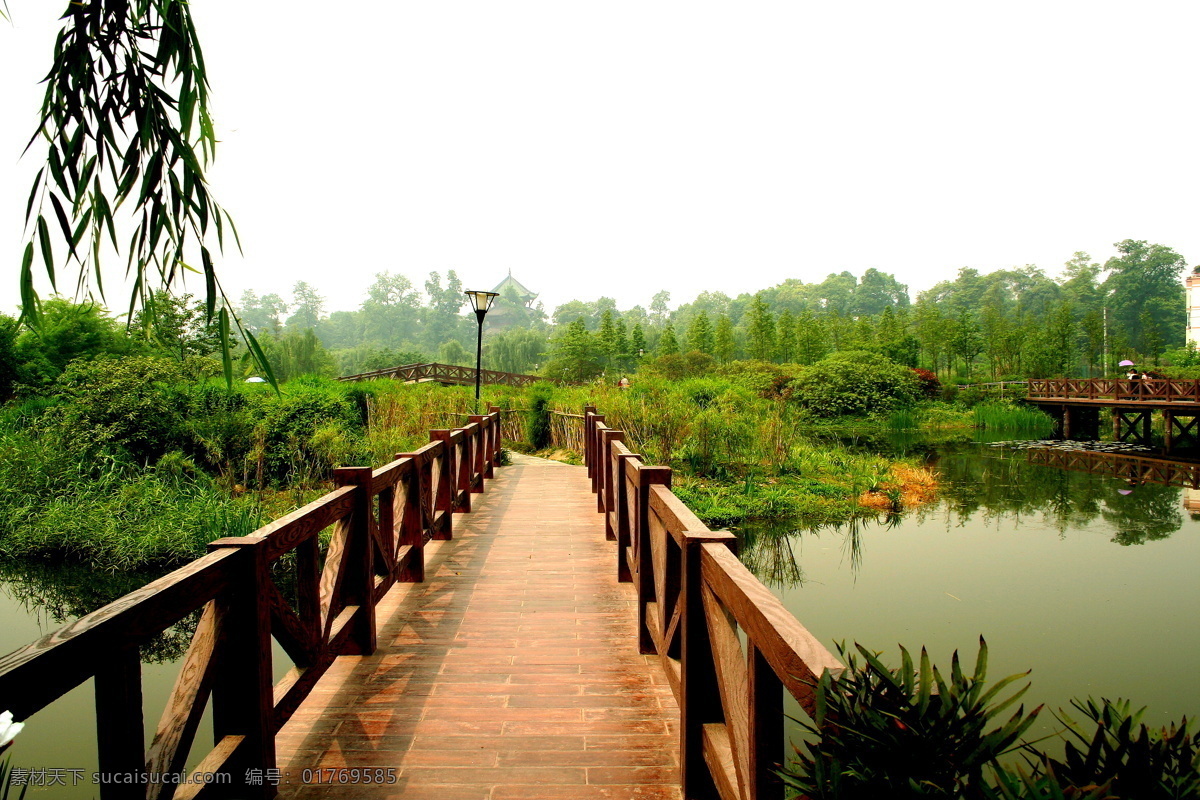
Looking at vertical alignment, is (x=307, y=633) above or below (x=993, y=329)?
below

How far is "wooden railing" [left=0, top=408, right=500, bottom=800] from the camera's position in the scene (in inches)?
54.2

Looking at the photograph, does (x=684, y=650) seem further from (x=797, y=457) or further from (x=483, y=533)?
(x=797, y=457)

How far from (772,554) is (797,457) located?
17.0 feet

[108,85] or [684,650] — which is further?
[684,650]

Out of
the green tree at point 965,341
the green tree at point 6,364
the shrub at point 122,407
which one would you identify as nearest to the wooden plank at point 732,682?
the shrub at point 122,407

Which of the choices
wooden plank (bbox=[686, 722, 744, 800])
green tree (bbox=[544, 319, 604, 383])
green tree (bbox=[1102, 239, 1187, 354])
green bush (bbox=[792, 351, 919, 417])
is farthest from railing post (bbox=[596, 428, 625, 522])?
green tree (bbox=[1102, 239, 1187, 354])

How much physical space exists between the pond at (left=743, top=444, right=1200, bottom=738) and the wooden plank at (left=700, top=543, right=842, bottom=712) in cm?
167

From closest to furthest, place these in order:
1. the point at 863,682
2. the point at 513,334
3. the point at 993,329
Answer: the point at 863,682
the point at 993,329
the point at 513,334

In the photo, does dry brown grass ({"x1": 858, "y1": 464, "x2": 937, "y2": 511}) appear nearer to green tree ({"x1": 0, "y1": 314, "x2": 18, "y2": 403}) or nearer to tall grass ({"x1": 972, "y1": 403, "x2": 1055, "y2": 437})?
tall grass ({"x1": 972, "y1": 403, "x2": 1055, "y2": 437})

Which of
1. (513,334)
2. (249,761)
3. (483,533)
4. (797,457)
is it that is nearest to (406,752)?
(249,761)

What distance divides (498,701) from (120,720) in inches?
64.3

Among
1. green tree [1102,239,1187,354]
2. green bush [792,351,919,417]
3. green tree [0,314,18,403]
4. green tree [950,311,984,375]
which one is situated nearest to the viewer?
green tree [0,314,18,403]

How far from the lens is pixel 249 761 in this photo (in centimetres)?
208

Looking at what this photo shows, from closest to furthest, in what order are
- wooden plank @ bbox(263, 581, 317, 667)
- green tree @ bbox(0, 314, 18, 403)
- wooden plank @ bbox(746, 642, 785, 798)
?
1. wooden plank @ bbox(746, 642, 785, 798)
2. wooden plank @ bbox(263, 581, 317, 667)
3. green tree @ bbox(0, 314, 18, 403)
